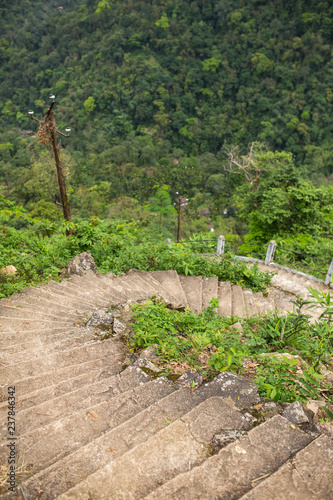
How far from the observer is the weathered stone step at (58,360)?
320cm

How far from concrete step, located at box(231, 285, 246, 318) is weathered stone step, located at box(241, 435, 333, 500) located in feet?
13.0

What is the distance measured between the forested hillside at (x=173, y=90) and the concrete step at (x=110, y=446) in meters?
28.1

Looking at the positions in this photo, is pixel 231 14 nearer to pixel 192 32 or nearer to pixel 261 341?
pixel 192 32

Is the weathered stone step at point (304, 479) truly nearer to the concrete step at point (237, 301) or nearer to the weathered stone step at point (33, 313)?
the weathered stone step at point (33, 313)

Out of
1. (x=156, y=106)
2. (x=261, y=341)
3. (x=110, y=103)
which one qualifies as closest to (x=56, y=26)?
(x=110, y=103)

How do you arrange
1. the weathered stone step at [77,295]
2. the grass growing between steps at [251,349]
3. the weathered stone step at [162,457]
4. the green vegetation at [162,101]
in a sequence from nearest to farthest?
the weathered stone step at [162,457] < the grass growing between steps at [251,349] < the weathered stone step at [77,295] < the green vegetation at [162,101]

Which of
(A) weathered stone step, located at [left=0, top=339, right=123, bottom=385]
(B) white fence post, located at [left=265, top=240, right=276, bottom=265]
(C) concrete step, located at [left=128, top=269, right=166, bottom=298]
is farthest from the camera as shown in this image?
(B) white fence post, located at [left=265, top=240, right=276, bottom=265]

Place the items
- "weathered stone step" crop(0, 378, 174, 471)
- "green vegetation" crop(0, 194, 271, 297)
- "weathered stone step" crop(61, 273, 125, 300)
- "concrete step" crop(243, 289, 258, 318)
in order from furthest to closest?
"green vegetation" crop(0, 194, 271, 297), "concrete step" crop(243, 289, 258, 318), "weathered stone step" crop(61, 273, 125, 300), "weathered stone step" crop(0, 378, 174, 471)

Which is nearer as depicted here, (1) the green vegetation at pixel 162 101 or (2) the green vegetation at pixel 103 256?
(2) the green vegetation at pixel 103 256

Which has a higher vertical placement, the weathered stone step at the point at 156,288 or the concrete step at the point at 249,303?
the weathered stone step at the point at 156,288

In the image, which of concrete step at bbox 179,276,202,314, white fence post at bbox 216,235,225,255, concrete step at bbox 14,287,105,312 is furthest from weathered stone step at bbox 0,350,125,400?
white fence post at bbox 216,235,225,255

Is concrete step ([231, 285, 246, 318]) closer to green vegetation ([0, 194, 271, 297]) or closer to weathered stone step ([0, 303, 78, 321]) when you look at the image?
green vegetation ([0, 194, 271, 297])

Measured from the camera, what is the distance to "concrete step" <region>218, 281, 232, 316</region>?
6027mm

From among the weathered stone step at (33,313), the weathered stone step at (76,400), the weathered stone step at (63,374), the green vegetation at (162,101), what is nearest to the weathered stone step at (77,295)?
the weathered stone step at (33,313)
